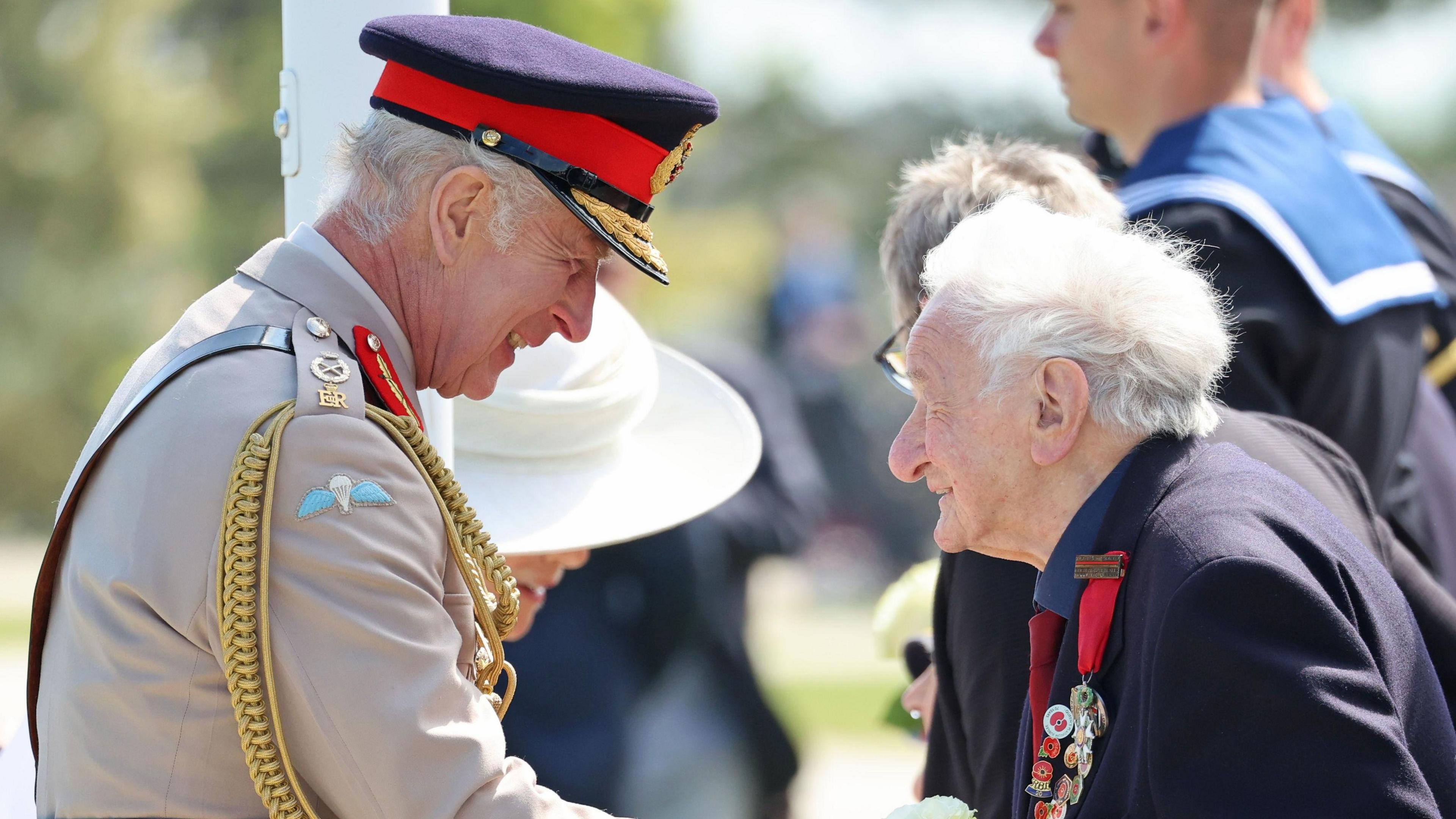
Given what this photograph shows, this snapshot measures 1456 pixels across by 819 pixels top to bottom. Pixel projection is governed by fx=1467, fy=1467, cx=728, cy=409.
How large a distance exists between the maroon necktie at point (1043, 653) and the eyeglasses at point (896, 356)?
0.66 m

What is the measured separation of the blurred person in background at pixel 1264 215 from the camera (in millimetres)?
3547

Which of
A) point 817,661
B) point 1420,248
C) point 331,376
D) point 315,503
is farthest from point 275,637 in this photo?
point 817,661

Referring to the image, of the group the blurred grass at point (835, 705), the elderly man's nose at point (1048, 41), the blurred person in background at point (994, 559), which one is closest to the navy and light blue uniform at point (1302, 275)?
the elderly man's nose at point (1048, 41)

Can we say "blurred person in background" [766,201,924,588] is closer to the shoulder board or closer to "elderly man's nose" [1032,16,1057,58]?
"elderly man's nose" [1032,16,1057,58]

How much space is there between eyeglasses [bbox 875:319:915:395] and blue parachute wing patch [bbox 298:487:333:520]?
127 centimetres

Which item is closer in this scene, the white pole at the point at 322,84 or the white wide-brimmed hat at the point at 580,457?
the white pole at the point at 322,84

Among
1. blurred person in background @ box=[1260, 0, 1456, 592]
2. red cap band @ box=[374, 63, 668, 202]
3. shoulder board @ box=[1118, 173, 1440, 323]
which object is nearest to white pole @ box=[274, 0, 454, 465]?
red cap band @ box=[374, 63, 668, 202]

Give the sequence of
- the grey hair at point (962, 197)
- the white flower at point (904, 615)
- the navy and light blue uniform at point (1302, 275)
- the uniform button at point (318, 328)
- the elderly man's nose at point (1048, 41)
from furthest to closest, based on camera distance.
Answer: the elderly man's nose at point (1048, 41) → the white flower at point (904, 615) → the navy and light blue uniform at point (1302, 275) → the grey hair at point (962, 197) → the uniform button at point (318, 328)

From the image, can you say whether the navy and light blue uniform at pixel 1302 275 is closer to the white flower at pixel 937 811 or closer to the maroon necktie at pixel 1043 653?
the maroon necktie at pixel 1043 653

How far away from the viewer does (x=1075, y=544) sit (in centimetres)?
222

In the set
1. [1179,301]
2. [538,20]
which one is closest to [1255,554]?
[1179,301]

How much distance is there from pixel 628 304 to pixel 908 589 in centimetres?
273

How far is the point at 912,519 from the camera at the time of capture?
53.3ft

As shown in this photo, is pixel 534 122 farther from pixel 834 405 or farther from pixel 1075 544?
pixel 834 405
